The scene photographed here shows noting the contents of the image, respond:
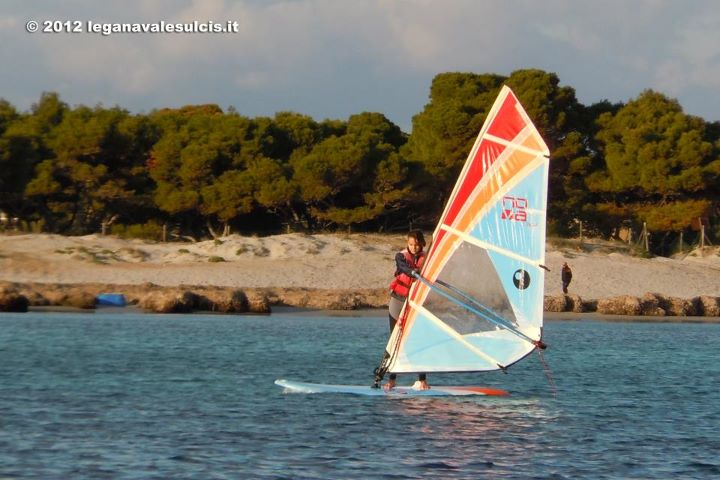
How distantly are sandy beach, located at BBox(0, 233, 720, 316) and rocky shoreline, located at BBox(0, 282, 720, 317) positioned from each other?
4.10 feet

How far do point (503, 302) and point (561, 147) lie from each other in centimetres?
3230

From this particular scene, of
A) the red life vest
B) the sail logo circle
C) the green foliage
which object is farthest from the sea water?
the green foliage

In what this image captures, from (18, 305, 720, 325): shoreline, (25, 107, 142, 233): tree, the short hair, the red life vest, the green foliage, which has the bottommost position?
(18, 305, 720, 325): shoreline

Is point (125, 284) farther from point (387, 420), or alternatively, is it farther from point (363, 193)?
point (387, 420)

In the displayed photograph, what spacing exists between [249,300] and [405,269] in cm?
1692

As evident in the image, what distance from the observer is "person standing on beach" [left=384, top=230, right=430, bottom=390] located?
13.7m

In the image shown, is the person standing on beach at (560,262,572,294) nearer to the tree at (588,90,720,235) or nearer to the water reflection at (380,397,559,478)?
the tree at (588,90,720,235)

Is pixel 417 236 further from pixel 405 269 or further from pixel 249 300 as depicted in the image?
pixel 249 300

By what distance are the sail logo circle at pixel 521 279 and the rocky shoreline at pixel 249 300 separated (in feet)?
51.2

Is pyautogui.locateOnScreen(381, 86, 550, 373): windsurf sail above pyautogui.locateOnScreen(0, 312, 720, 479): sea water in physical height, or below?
above

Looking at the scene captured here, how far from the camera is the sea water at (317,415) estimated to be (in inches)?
432

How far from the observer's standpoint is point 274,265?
35125 mm

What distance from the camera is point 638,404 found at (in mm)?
15867

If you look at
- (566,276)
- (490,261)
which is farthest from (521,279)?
(566,276)
